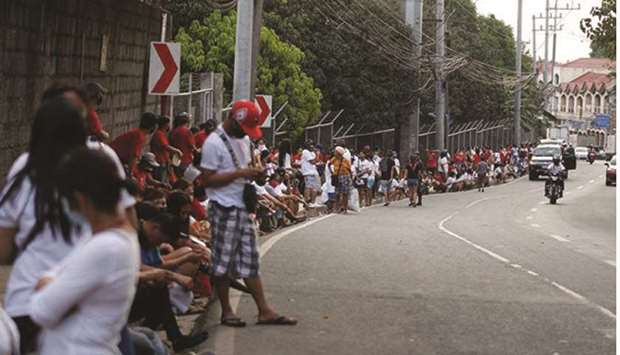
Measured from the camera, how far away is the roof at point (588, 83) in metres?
183

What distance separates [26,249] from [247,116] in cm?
427

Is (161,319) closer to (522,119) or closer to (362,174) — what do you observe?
(362,174)

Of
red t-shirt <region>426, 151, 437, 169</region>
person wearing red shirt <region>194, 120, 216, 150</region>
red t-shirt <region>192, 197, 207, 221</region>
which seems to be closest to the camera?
red t-shirt <region>192, 197, 207, 221</region>

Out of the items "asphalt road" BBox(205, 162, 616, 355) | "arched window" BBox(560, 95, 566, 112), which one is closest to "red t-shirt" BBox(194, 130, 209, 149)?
"asphalt road" BBox(205, 162, 616, 355)

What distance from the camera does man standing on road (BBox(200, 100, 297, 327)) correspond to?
→ 31.2 ft

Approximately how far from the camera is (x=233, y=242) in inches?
377

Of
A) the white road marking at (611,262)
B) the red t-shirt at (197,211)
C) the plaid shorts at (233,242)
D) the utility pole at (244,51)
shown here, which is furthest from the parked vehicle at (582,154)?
the plaid shorts at (233,242)

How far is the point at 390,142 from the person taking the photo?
60000 millimetres

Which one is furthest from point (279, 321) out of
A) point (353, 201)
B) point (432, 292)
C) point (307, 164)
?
point (353, 201)

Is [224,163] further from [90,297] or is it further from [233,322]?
[90,297]

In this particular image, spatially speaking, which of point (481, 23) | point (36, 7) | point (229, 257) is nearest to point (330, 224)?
point (36, 7)

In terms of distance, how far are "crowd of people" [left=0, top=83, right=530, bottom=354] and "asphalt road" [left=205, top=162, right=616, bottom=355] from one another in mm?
609

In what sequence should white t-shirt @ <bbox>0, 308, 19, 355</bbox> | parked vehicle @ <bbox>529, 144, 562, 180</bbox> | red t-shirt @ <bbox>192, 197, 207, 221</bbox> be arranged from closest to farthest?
white t-shirt @ <bbox>0, 308, 19, 355</bbox>, red t-shirt @ <bbox>192, 197, 207, 221</bbox>, parked vehicle @ <bbox>529, 144, 562, 180</bbox>

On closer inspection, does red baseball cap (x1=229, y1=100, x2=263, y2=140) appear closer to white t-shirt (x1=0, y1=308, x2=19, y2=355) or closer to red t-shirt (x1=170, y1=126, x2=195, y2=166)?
white t-shirt (x1=0, y1=308, x2=19, y2=355)
